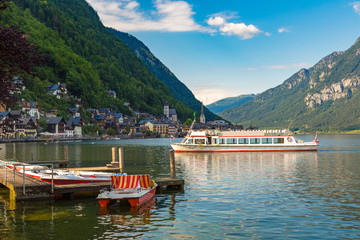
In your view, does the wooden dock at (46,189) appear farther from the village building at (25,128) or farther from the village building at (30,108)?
the village building at (30,108)

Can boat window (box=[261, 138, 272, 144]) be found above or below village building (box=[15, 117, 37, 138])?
below

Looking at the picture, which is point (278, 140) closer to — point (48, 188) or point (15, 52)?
point (48, 188)

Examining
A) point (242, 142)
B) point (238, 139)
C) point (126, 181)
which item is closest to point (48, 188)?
point (126, 181)

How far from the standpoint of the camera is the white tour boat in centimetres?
8100

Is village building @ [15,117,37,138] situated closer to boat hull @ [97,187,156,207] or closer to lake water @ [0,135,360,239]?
lake water @ [0,135,360,239]

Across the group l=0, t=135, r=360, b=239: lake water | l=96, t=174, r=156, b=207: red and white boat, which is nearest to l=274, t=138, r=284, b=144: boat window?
l=0, t=135, r=360, b=239: lake water

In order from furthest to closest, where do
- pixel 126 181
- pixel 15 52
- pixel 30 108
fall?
pixel 30 108
pixel 126 181
pixel 15 52

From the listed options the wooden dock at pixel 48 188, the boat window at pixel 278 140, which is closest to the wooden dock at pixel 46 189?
the wooden dock at pixel 48 188

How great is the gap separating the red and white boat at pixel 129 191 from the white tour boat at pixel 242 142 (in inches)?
2169

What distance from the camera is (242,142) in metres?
82.9

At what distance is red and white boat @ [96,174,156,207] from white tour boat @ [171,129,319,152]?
55099 millimetres

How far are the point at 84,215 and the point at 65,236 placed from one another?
418 centimetres

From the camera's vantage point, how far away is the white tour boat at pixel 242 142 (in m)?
81.0

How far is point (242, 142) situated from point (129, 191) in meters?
61.1
